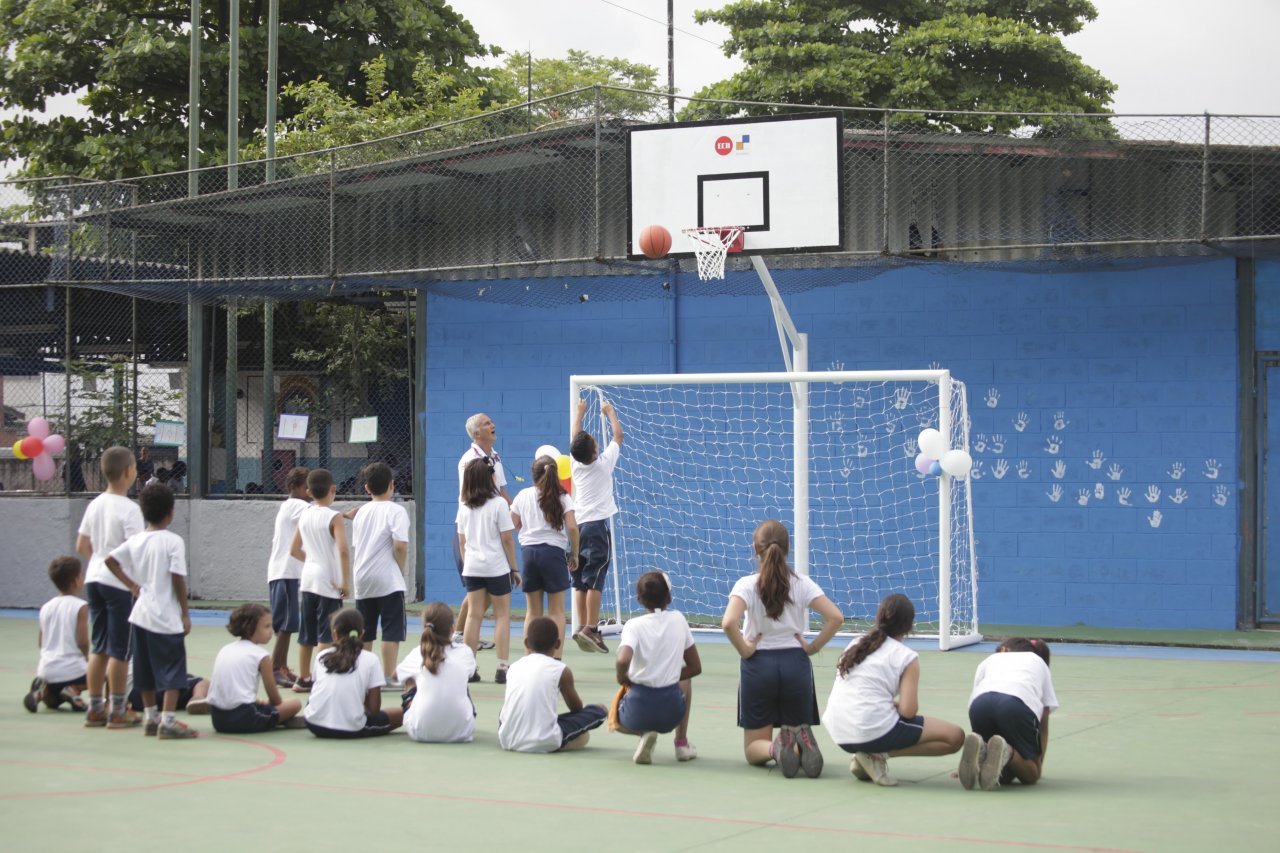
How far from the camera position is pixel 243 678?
8828mm

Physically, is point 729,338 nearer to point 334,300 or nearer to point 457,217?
point 457,217

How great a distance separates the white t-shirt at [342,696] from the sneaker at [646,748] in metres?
1.71

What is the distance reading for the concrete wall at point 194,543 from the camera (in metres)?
17.4

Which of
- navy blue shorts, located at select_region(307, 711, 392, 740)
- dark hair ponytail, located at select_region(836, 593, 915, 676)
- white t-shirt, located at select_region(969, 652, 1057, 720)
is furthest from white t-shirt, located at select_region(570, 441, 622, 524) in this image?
white t-shirt, located at select_region(969, 652, 1057, 720)

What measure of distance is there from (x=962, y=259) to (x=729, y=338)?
2655 millimetres

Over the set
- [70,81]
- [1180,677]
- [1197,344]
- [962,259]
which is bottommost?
[1180,677]

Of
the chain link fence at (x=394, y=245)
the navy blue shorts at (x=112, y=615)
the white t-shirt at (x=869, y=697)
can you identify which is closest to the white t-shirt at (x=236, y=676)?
the navy blue shorts at (x=112, y=615)

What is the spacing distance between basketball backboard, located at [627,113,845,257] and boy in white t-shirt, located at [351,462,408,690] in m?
4.45

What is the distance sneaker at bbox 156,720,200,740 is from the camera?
28.6 feet

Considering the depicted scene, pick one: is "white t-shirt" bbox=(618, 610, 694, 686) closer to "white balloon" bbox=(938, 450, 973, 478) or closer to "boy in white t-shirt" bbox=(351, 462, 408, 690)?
"boy in white t-shirt" bbox=(351, 462, 408, 690)

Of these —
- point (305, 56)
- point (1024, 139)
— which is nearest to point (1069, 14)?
point (305, 56)

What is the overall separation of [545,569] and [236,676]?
2.91 m

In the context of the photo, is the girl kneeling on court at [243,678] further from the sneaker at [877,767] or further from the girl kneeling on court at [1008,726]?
the girl kneeling on court at [1008,726]

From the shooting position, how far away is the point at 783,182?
1341 centimetres
